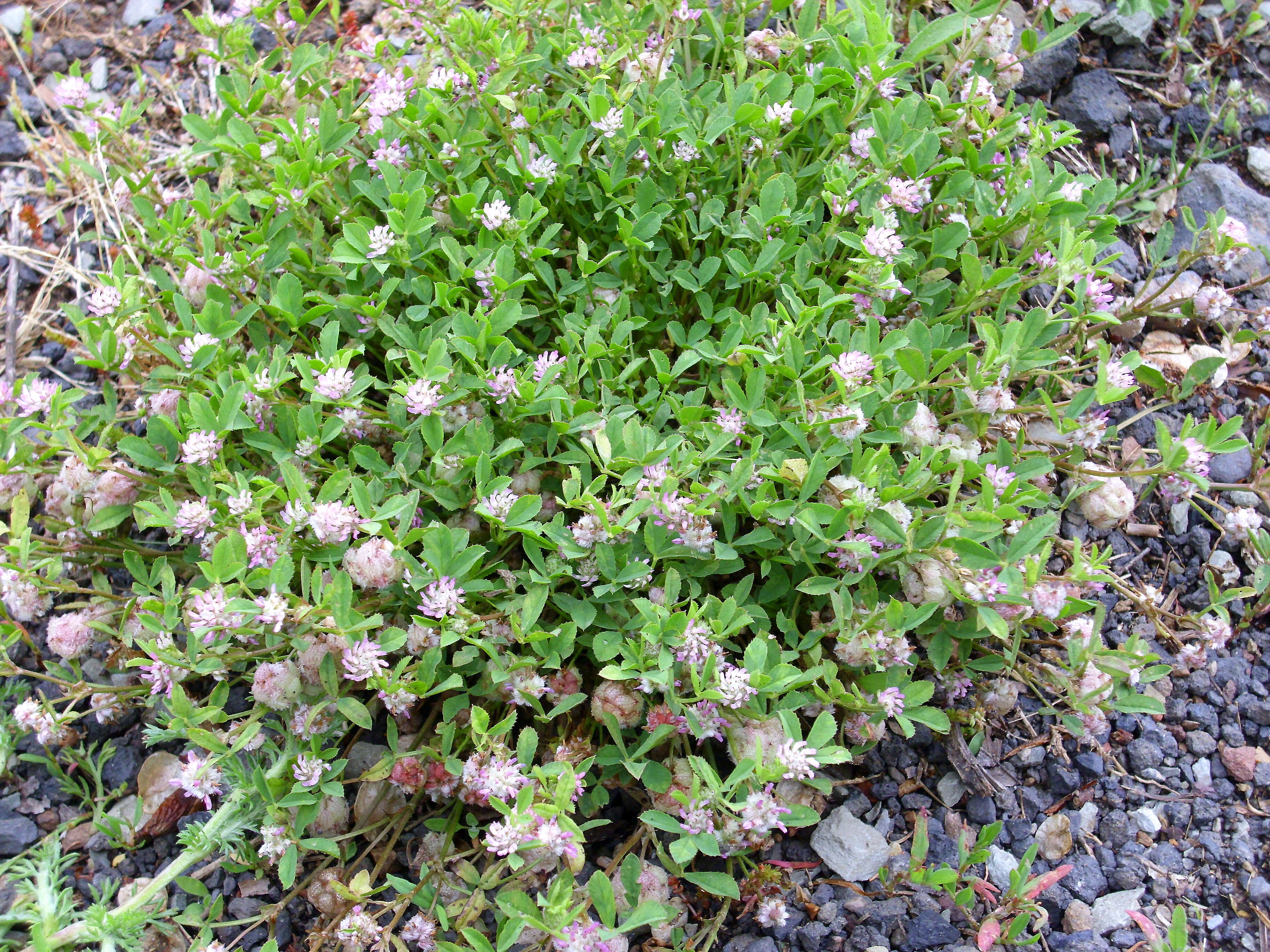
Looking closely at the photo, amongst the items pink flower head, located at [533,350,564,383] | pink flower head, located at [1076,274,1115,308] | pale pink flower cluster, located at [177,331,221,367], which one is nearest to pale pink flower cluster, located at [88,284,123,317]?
pale pink flower cluster, located at [177,331,221,367]

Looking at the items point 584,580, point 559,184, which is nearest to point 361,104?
point 559,184

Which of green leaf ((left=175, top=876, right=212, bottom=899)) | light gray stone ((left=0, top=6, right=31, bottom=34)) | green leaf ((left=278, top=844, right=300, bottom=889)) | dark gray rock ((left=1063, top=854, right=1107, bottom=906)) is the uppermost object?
light gray stone ((left=0, top=6, right=31, bottom=34))

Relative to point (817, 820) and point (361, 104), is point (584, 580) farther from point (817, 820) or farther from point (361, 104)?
point (361, 104)

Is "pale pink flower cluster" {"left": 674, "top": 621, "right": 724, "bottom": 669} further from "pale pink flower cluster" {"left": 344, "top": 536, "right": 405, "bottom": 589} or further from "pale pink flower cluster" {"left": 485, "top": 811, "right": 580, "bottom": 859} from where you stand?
"pale pink flower cluster" {"left": 344, "top": 536, "right": 405, "bottom": 589}

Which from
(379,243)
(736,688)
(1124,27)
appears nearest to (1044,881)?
(736,688)

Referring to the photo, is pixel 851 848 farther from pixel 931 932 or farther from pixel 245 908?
pixel 245 908

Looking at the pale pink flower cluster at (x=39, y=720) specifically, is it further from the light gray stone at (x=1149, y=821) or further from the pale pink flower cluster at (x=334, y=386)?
the light gray stone at (x=1149, y=821)

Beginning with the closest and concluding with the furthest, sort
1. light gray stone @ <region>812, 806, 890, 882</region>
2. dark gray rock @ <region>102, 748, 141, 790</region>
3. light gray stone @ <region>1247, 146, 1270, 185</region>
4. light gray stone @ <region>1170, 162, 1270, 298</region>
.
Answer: light gray stone @ <region>812, 806, 890, 882</region> < dark gray rock @ <region>102, 748, 141, 790</region> < light gray stone @ <region>1170, 162, 1270, 298</region> < light gray stone @ <region>1247, 146, 1270, 185</region>
